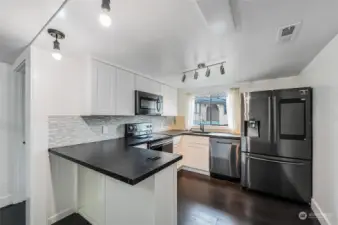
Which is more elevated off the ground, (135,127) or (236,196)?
(135,127)

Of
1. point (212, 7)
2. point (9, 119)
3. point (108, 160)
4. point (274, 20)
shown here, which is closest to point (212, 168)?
point (108, 160)

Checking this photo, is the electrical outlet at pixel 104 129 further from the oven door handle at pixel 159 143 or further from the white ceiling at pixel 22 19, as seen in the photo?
the white ceiling at pixel 22 19

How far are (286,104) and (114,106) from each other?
2670 mm

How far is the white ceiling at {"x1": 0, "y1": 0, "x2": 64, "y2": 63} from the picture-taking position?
1.08 meters

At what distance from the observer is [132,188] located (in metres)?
1.40

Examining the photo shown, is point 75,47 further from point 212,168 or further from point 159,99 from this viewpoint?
point 212,168

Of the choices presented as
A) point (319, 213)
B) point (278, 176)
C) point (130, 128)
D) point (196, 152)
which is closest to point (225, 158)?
point (196, 152)

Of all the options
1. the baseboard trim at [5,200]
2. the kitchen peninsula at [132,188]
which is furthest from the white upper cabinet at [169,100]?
the baseboard trim at [5,200]

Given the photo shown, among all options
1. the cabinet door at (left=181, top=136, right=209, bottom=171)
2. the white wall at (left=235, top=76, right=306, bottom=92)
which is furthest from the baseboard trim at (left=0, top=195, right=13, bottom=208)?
the white wall at (left=235, top=76, right=306, bottom=92)

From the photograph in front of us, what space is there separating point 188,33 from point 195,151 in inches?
108

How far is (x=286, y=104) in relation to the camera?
8.07 feet

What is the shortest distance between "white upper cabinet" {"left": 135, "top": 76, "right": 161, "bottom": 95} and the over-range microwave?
0.11 meters

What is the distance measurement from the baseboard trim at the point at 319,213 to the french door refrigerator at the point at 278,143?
0.33 feet

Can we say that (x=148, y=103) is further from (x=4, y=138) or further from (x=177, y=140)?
(x=4, y=138)
